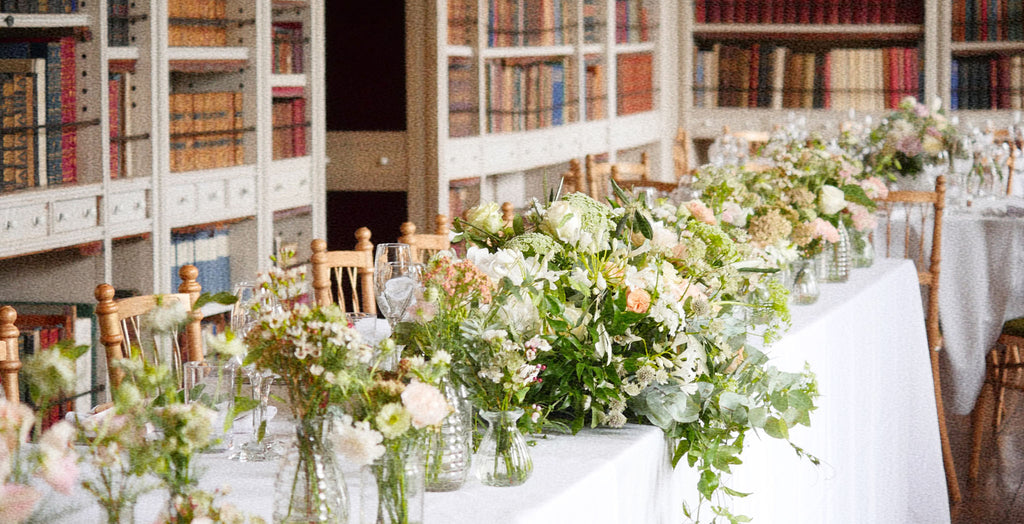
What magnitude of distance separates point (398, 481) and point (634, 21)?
18.5 ft

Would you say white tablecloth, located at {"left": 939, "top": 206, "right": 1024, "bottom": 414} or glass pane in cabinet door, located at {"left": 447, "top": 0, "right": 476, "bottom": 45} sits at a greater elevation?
glass pane in cabinet door, located at {"left": 447, "top": 0, "right": 476, "bottom": 45}

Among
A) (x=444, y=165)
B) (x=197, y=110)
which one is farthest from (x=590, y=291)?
(x=444, y=165)

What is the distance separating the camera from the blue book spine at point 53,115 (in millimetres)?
2984

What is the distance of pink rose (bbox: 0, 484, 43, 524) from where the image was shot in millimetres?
884

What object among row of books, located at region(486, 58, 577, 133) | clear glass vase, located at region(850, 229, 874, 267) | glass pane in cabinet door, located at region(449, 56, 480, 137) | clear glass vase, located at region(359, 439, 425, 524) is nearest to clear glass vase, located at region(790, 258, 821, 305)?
clear glass vase, located at region(850, 229, 874, 267)

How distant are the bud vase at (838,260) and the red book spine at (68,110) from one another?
6.51ft

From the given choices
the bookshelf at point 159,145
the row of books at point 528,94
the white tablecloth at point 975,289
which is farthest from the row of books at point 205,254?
the white tablecloth at point 975,289

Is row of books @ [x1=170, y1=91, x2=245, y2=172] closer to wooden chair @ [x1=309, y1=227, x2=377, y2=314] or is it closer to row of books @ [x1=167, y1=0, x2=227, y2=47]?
row of books @ [x1=167, y1=0, x2=227, y2=47]

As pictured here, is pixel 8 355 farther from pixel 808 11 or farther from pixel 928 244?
pixel 808 11

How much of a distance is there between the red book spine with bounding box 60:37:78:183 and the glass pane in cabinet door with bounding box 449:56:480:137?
180cm

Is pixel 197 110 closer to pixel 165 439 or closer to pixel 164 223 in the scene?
pixel 164 223

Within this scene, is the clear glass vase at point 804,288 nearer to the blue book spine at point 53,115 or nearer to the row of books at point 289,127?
the blue book spine at point 53,115

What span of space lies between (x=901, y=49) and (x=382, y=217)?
3447 mm

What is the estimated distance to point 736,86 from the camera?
6895 mm
